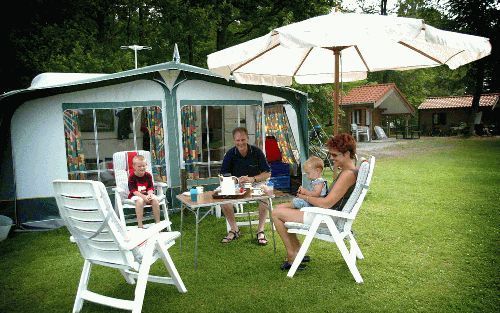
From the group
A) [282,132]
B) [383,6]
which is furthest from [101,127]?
[383,6]

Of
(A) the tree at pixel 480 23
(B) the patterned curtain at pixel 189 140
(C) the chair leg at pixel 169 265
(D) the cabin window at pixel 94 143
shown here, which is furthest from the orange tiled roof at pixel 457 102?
(C) the chair leg at pixel 169 265

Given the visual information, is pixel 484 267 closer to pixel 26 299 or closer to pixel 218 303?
pixel 218 303

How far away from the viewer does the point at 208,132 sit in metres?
6.45

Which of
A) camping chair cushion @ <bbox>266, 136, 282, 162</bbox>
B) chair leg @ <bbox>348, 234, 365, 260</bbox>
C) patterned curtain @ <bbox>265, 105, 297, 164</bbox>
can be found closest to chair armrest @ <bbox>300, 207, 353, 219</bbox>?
chair leg @ <bbox>348, 234, 365, 260</bbox>

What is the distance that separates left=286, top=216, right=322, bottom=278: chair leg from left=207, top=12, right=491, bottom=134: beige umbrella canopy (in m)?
1.17

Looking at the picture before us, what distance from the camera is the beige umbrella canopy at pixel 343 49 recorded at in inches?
107

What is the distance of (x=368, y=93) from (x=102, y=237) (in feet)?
68.3

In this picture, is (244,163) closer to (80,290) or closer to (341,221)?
(341,221)

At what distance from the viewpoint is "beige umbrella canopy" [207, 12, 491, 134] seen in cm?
273

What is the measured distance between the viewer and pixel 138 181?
4867 millimetres

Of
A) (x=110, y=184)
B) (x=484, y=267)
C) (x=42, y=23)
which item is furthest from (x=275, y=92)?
(x=42, y=23)

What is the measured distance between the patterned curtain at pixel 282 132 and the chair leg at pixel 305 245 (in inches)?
A: 177

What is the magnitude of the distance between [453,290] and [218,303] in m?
1.85

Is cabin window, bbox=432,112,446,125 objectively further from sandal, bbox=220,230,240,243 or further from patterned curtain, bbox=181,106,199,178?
sandal, bbox=220,230,240,243
